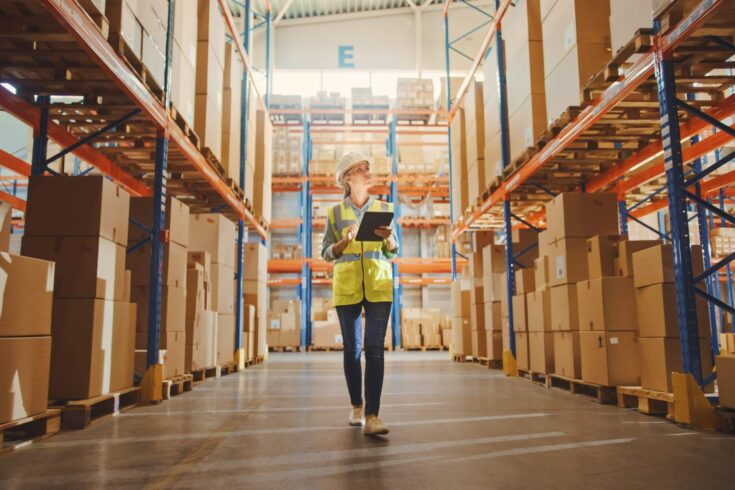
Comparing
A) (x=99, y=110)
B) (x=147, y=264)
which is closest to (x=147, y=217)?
(x=147, y=264)

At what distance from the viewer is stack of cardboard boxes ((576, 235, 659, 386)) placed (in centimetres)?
477

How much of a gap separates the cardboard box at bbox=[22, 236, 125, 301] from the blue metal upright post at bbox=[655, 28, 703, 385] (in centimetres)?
398

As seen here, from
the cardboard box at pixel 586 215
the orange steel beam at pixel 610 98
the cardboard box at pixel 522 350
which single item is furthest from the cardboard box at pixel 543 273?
the orange steel beam at pixel 610 98

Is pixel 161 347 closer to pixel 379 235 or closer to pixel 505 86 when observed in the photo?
pixel 379 235

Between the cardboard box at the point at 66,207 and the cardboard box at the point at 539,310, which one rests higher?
the cardboard box at the point at 66,207

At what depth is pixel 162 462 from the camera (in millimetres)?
2713

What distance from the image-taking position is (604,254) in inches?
198

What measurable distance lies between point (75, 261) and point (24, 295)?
94 centimetres

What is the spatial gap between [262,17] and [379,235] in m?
19.3

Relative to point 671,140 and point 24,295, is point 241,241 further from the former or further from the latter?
point 671,140

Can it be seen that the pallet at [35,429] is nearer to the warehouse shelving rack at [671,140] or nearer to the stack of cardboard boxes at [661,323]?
the warehouse shelving rack at [671,140]

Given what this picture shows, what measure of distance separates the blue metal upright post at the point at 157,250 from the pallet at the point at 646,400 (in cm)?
389

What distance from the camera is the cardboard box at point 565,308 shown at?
18.3 ft

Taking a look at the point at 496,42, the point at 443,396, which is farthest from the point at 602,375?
the point at 496,42
